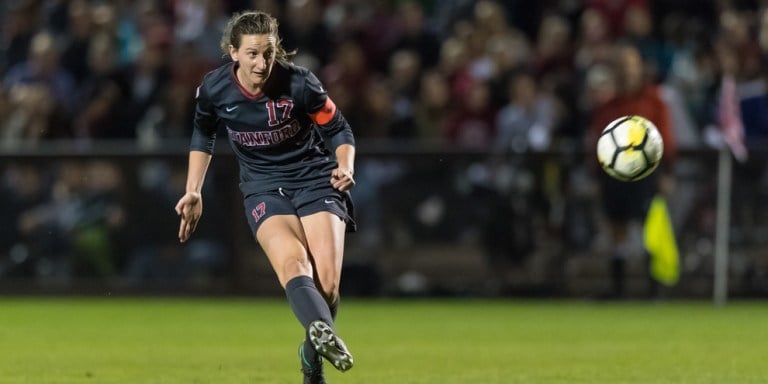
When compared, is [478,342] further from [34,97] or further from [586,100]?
[34,97]

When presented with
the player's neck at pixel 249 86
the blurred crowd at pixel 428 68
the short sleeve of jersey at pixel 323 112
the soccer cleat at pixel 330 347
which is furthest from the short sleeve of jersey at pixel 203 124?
the blurred crowd at pixel 428 68

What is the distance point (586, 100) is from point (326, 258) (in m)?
7.50

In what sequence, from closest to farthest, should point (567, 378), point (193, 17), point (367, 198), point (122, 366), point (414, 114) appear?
point (567, 378) → point (122, 366) → point (367, 198) → point (414, 114) → point (193, 17)

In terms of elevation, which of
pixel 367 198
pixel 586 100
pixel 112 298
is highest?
pixel 586 100

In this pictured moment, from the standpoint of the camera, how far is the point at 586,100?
14602 millimetres

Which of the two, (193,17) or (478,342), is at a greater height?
(193,17)

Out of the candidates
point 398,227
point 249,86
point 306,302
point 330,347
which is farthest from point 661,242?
point 330,347

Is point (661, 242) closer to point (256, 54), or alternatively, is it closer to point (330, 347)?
point (256, 54)

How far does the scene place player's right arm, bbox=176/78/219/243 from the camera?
7.59 meters

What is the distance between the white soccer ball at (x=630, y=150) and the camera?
9430 millimetres

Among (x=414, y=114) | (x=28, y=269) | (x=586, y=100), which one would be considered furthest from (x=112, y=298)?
(x=586, y=100)

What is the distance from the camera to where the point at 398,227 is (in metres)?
14.2

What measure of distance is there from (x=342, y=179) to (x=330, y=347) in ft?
3.45

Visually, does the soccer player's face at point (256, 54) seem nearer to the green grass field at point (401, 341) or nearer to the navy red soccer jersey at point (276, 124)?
the navy red soccer jersey at point (276, 124)
